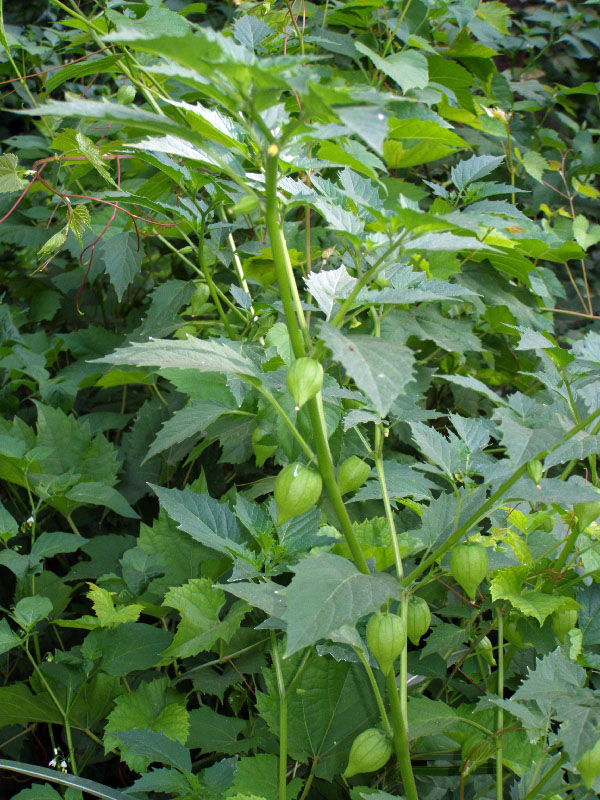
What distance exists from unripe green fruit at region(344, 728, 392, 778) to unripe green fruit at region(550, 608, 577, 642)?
0.26m

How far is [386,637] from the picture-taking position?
1.66ft

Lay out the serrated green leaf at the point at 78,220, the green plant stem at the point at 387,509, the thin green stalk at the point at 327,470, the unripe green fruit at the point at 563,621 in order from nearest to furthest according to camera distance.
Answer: the thin green stalk at the point at 327,470 < the green plant stem at the point at 387,509 < the unripe green fruit at the point at 563,621 < the serrated green leaf at the point at 78,220

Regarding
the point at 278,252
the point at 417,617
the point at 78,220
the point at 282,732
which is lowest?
the point at 282,732

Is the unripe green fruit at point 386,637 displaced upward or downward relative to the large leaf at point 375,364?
downward

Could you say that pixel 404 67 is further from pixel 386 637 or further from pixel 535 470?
pixel 386 637

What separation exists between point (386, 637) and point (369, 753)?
140 mm

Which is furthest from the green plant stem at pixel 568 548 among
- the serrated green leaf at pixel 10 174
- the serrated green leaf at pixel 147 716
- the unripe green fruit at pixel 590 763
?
the serrated green leaf at pixel 10 174

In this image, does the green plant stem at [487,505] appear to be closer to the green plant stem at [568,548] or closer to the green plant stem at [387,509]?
the green plant stem at [387,509]

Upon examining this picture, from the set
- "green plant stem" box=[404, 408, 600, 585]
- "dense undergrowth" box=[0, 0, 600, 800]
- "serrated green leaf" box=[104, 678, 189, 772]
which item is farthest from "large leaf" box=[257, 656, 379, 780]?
"green plant stem" box=[404, 408, 600, 585]

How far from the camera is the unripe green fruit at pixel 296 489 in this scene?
474 mm

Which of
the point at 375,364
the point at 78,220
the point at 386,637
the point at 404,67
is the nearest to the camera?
the point at 375,364

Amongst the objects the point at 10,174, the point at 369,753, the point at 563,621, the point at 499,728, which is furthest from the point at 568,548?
the point at 10,174

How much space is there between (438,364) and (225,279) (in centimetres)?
49

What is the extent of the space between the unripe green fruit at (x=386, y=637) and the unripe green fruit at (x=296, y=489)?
0.38 ft
